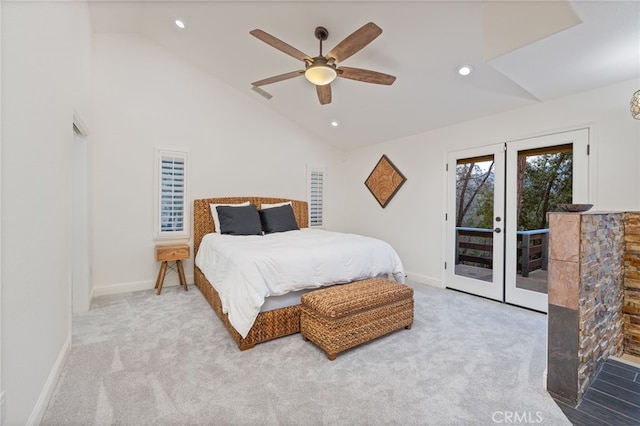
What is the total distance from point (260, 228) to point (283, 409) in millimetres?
2724

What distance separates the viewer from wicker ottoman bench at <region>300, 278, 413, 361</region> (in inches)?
88.4

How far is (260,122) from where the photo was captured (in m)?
4.95

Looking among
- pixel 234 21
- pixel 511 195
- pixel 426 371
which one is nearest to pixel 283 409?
pixel 426 371

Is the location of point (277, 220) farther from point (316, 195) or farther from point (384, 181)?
point (384, 181)

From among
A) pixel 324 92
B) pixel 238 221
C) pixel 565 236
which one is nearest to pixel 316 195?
pixel 238 221

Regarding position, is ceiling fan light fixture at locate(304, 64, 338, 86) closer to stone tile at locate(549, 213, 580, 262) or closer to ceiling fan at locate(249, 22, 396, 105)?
ceiling fan at locate(249, 22, 396, 105)

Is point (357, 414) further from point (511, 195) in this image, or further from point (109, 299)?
point (109, 299)

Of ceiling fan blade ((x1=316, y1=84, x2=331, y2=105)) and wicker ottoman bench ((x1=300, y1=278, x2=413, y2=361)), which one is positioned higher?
ceiling fan blade ((x1=316, y1=84, x2=331, y2=105))

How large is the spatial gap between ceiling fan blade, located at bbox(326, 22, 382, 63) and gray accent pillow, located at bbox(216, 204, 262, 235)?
240cm

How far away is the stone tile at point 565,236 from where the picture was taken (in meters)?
1.76

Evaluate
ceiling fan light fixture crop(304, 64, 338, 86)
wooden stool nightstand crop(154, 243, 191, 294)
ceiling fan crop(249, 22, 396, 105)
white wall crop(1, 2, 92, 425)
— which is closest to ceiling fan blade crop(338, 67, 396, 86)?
ceiling fan crop(249, 22, 396, 105)

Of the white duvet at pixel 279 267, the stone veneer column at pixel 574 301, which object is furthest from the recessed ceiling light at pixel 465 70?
the white duvet at pixel 279 267

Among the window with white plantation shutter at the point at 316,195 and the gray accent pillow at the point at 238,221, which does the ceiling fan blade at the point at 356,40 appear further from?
the window with white plantation shutter at the point at 316,195

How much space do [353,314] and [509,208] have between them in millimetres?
2476
